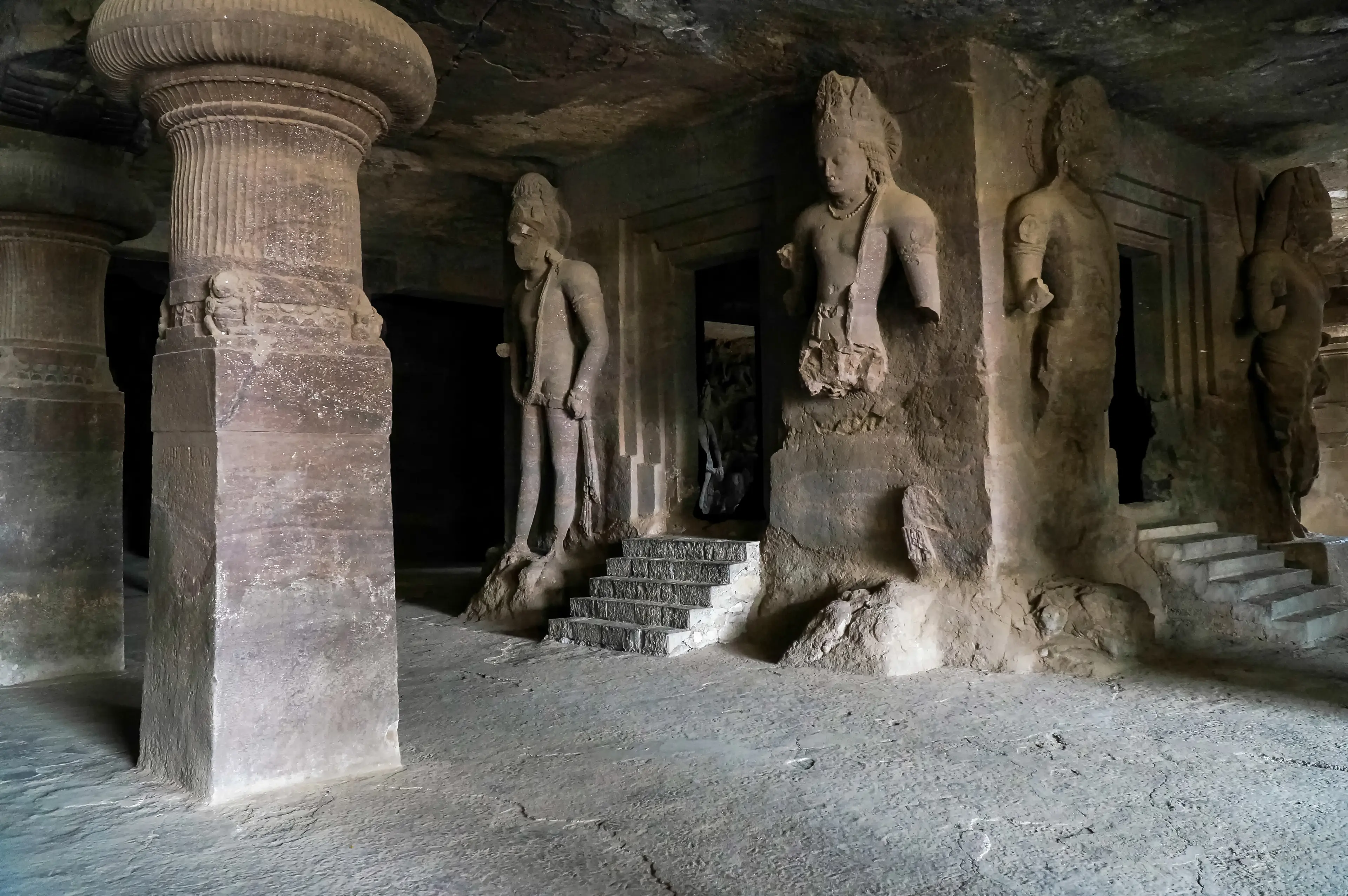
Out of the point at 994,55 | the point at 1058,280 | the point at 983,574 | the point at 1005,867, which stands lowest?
the point at 1005,867

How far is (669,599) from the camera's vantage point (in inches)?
215

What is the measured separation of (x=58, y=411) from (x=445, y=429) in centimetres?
681

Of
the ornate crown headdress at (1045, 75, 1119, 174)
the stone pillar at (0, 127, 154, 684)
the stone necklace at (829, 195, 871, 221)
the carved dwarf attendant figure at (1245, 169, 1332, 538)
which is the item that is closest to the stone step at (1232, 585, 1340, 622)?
the carved dwarf attendant figure at (1245, 169, 1332, 538)

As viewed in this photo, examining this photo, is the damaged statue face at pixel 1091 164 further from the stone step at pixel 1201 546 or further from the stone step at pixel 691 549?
the stone step at pixel 691 549

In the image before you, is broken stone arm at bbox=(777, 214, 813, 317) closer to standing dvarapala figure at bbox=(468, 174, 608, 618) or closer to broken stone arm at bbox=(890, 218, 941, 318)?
broken stone arm at bbox=(890, 218, 941, 318)

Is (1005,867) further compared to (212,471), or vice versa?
(212,471)

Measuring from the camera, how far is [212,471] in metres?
2.92

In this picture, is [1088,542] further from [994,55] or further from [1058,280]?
[994,55]

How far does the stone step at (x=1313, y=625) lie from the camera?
502cm

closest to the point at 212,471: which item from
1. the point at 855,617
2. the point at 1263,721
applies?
the point at 855,617

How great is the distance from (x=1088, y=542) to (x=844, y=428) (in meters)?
1.39

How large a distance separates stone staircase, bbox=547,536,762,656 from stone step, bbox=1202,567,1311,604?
7.88 feet

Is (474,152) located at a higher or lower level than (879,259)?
higher

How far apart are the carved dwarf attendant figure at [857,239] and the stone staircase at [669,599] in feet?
3.67
